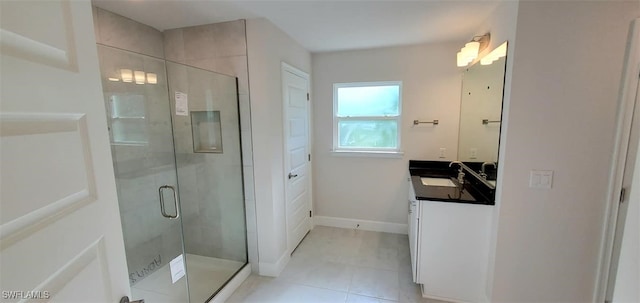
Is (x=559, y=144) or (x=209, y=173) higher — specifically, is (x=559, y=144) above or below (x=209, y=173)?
above

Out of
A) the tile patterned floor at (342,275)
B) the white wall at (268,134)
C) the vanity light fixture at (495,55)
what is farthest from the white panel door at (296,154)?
the vanity light fixture at (495,55)

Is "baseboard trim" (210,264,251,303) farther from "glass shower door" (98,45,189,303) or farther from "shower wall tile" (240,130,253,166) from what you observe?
"shower wall tile" (240,130,253,166)

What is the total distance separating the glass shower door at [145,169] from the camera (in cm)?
198

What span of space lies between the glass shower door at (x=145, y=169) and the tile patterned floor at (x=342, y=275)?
72 cm

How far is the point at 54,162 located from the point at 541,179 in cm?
231

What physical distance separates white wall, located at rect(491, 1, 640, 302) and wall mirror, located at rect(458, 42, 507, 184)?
17cm

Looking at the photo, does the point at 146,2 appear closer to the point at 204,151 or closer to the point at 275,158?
the point at 204,151

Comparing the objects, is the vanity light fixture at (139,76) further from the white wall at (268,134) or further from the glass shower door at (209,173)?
the white wall at (268,134)

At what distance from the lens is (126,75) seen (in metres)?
2.00

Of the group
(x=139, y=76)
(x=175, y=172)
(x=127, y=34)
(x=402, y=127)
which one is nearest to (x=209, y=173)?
(x=175, y=172)

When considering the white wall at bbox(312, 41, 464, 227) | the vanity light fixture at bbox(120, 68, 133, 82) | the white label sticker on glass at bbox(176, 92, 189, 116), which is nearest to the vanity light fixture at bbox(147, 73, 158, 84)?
the vanity light fixture at bbox(120, 68, 133, 82)

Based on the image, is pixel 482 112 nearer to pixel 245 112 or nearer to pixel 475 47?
pixel 475 47

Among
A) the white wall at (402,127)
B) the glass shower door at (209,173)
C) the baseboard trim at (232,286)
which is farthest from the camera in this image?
the white wall at (402,127)

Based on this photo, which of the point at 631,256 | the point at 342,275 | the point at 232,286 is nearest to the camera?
the point at 631,256
